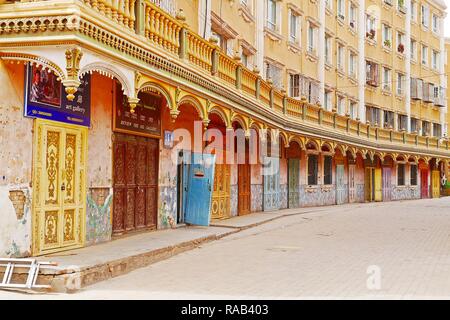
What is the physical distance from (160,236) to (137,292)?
4.94m

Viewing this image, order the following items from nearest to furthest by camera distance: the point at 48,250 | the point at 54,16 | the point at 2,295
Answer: the point at 2,295
the point at 54,16
the point at 48,250

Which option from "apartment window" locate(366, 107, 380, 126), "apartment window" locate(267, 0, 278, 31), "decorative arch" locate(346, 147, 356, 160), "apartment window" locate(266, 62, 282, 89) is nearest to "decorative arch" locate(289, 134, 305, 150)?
"apartment window" locate(266, 62, 282, 89)

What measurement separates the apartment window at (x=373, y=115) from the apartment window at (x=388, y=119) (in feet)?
3.58

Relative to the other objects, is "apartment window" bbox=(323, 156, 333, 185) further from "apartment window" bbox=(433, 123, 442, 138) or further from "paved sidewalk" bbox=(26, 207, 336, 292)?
"apartment window" bbox=(433, 123, 442, 138)

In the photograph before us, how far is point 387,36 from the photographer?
39.5 meters

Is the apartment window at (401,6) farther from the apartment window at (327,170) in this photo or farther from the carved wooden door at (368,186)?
the apartment window at (327,170)

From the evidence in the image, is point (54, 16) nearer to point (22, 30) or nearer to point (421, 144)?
point (22, 30)

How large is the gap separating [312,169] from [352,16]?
12297 mm

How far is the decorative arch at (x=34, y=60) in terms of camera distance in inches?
324

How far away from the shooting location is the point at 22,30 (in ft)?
27.4

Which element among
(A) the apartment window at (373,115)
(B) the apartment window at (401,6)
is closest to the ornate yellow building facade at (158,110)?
(A) the apartment window at (373,115)

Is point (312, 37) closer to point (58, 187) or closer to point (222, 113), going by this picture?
point (222, 113)

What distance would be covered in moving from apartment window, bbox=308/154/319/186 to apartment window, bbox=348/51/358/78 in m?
8.37
